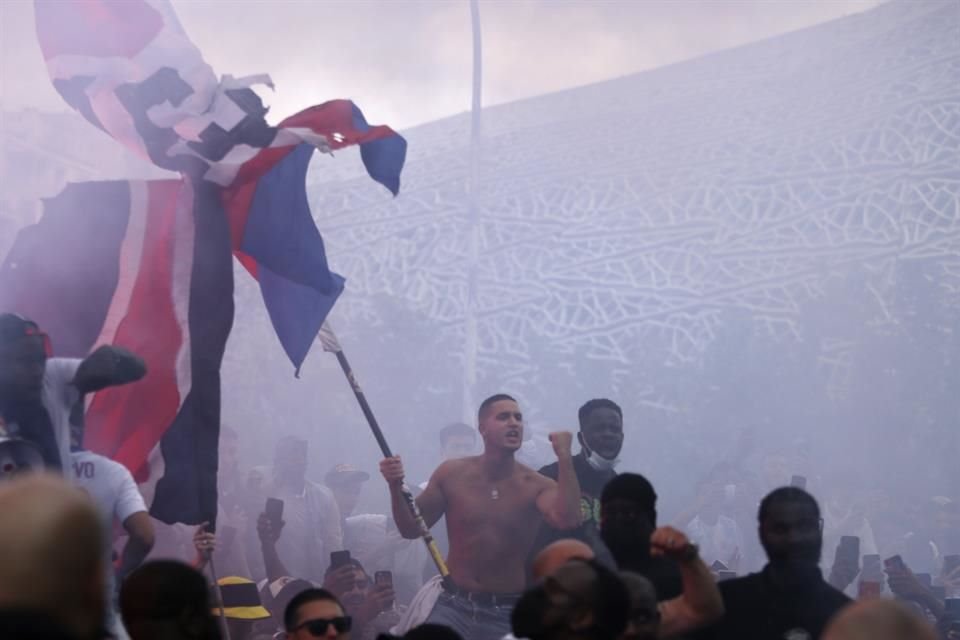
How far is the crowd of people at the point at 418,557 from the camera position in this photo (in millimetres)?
1544

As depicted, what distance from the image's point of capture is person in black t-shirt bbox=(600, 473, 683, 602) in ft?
11.8

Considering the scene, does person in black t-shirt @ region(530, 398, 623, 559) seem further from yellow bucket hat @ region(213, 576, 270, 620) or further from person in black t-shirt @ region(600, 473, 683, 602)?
person in black t-shirt @ region(600, 473, 683, 602)

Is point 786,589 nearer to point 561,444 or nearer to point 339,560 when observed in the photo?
point 561,444

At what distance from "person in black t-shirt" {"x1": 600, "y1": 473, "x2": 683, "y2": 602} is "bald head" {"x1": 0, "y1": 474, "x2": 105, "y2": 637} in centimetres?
224

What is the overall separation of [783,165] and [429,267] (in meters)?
4.55

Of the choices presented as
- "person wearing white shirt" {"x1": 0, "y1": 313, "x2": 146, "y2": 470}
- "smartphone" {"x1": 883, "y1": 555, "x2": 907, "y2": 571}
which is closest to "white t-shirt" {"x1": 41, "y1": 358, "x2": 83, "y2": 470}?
"person wearing white shirt" {"x1": 0, "y1": 313, "x2": 146, "y2": 470}

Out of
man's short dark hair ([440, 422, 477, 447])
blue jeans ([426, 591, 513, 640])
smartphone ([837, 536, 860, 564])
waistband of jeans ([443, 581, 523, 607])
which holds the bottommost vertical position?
blue jeans ([426, 591, 513, 640])

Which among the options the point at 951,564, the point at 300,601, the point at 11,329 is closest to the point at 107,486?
the point at 11,329

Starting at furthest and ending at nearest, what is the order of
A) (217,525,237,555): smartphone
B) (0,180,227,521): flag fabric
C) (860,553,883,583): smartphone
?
(860,553,883,583): smartphone → (217,525,237,555): smartphone → (0,180,227,521): flag fabric

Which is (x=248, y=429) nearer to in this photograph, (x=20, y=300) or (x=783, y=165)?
(x=783, y=165)

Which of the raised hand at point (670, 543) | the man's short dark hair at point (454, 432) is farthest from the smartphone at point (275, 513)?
the raised hand at point (670, 543)

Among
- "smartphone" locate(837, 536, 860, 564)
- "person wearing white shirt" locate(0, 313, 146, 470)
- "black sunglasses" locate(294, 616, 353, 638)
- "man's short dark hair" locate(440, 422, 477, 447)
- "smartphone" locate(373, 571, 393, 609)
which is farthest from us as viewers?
"man's short dark hair" locate(440, 422, 477, 447)

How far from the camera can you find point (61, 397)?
429 centimetres

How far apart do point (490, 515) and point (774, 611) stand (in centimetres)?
217
